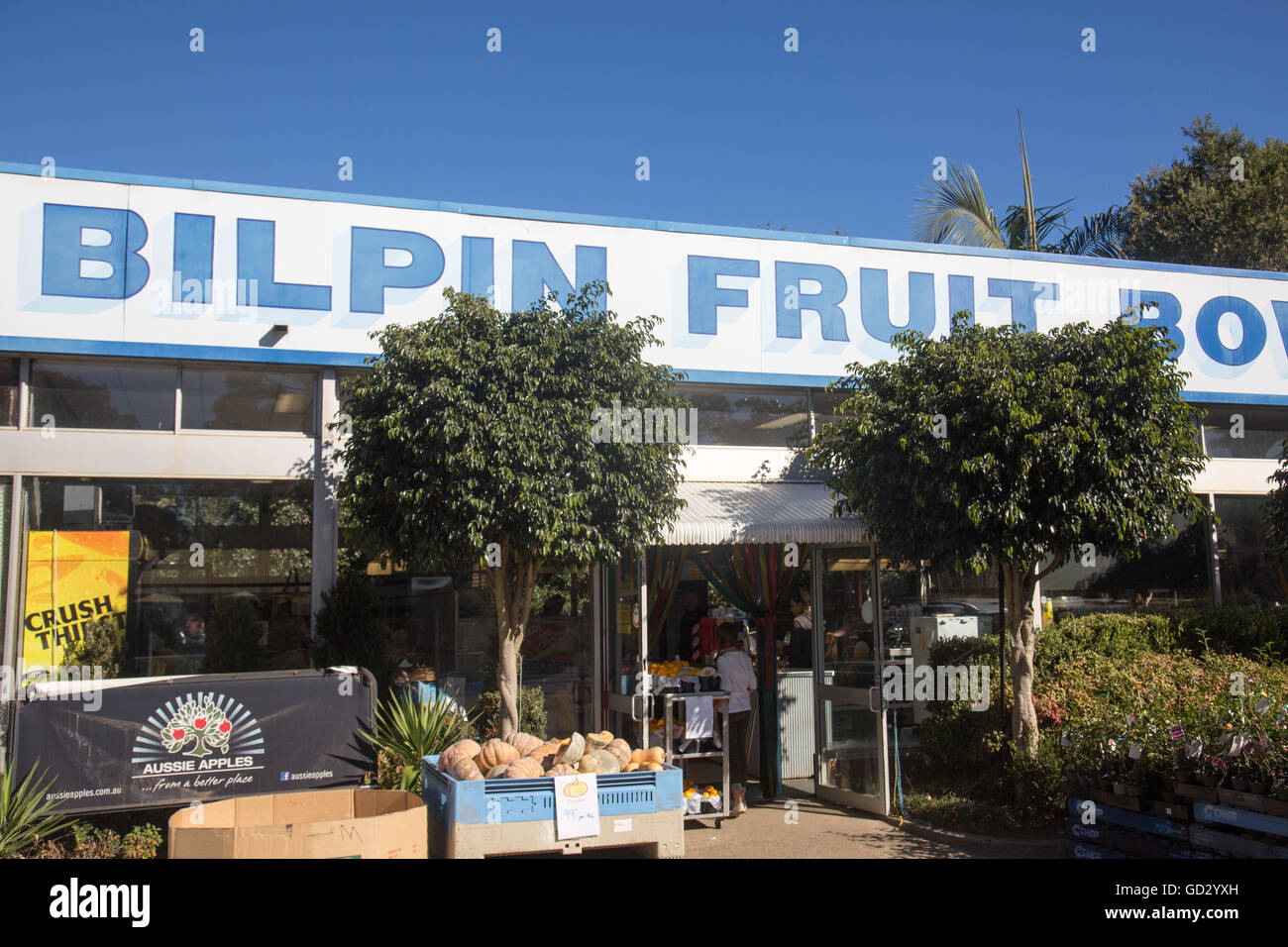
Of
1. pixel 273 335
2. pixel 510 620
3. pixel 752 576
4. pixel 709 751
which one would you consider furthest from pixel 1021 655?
pixel 273 335

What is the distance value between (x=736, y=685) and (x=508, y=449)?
342 cm

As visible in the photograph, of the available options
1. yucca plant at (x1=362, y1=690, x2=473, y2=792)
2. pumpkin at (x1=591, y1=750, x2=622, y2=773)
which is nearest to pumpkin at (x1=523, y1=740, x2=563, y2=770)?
pumpkin at (x1=591, y1=750, x2=622, y2=773)

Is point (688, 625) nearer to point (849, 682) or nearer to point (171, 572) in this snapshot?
point (849, 682)

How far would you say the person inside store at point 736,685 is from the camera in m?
9.31

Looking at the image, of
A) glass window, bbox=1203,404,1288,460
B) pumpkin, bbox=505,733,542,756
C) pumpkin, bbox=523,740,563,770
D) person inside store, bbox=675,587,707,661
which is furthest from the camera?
glass window, bbox=1203,404,1288,460

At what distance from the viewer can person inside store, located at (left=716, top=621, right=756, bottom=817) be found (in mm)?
9312

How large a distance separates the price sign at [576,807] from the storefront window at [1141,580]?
8.35 m

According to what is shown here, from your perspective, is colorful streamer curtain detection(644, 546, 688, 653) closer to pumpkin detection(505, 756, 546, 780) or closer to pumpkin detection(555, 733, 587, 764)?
pumpkin detection(555, 733, 587, 764)

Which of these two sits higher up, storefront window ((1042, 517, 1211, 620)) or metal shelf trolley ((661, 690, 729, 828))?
storefront window ((1042, 517, 1211, 620))

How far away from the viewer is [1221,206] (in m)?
22.4

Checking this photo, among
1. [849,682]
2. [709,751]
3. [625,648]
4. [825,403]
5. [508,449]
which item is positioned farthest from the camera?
[825,403]

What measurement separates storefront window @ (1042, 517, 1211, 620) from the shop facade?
135 cm

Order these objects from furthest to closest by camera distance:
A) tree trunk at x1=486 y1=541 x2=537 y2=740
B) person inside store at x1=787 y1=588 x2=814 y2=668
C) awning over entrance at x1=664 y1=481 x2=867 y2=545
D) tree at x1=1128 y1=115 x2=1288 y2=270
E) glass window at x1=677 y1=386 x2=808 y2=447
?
tree at x1=1128 y1=115 x2=1288 y2=270 < glass window at x1=677 y1=386 x2=808 y2=447 < person inside store at x1=787 y1=588 x2=814 y2=668 < awning over entrance at x1=664 y1=481 x2=867 y2=545 < tree trunk at x1=486 y1=541 x2=537 y2=740

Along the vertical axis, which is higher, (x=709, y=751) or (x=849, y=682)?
(x=849, y=682)
